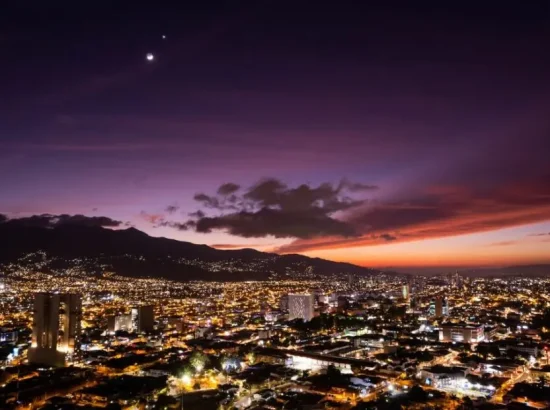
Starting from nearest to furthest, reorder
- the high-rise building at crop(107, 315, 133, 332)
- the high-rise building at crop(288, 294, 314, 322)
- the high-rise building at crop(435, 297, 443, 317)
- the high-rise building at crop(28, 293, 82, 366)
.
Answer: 1. the high-rise building at crop(28, 293, 82, 366)
2. the high-rise building at crop(107, 315, 133, 332)
3. the high-rise building at crop(288, 294, 314, 322)
4. the high-rise building at crop(435, 297, 443, 317)

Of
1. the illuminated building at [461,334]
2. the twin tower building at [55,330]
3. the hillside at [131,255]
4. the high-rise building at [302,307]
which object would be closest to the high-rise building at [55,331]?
the twin tower building at [55,330]

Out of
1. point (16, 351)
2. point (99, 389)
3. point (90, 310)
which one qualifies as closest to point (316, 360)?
point (99, 389)

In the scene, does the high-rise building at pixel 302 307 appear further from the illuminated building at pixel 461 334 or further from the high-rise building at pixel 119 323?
the high-rise building at pixel 119 323

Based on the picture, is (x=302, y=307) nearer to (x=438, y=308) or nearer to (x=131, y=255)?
(x=438, y=308)

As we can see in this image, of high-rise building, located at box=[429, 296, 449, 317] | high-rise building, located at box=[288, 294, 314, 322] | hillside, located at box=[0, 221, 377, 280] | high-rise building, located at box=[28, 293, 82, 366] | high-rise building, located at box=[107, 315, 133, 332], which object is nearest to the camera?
high-rise building, located at box=[28, 293, 82, 366]

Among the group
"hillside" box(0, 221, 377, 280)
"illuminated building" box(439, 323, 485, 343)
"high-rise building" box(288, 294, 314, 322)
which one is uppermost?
"hillside" box(0, 221, 377, 280)

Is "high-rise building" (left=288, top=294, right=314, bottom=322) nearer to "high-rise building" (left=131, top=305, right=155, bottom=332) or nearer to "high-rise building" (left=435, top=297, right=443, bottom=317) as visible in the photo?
"high-rise building" (left=435, top=297, right=443, bottom=317)

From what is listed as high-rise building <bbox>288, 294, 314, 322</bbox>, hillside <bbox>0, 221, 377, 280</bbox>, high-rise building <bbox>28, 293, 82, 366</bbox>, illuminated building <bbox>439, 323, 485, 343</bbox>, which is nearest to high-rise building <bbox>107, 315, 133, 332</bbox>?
high-rise building <bbox>28, 293, 82, 366</bbox>
